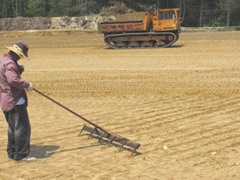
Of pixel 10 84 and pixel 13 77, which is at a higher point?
pixel 13 77

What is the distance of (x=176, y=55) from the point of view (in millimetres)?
19984

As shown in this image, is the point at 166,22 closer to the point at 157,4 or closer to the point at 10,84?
the point at 10,84

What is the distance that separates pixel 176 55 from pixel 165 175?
48.9 ft

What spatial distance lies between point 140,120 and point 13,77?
3.36m

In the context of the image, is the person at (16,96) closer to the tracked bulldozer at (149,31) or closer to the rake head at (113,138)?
the rake head at (113,138)

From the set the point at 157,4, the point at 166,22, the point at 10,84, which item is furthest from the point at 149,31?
the point at 157,4

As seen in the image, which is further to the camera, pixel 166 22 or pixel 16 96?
pixel 166 22

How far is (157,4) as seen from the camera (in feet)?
192

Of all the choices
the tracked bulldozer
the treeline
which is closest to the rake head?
the tracked bulldozer

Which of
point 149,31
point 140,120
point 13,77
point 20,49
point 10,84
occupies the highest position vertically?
point 20,49

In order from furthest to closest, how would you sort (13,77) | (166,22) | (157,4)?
(157,4)
(166,22)
(13,77)

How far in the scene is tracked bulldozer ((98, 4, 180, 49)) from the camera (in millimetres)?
24016

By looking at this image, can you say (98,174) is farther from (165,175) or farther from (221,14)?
(221,14)

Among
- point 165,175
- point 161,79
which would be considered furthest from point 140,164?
point 161,79
